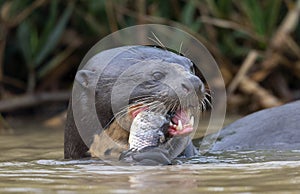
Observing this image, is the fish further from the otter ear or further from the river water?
the otter ear

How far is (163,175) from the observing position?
8.43 feet

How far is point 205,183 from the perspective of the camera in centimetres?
239

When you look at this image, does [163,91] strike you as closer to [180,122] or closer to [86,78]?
[180,122]

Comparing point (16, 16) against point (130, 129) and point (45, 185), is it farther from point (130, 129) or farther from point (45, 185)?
point (45, 185)

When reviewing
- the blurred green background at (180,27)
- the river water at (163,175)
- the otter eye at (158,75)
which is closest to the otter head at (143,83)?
the otter eye at (158,75)

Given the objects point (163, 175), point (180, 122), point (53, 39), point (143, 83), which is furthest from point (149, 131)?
point (53, 39)

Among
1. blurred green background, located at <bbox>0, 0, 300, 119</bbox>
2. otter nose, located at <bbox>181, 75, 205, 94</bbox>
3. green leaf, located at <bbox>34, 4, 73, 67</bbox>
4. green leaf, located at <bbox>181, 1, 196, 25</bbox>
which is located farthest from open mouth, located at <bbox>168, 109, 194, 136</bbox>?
green leaf, located at <bbox>34, 4, 73, 67</bbox>

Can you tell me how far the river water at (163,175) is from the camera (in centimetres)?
230

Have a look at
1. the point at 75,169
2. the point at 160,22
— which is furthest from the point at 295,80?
the point at 75,169

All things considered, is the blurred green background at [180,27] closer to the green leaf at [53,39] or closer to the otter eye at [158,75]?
the green leaf at [53,39]

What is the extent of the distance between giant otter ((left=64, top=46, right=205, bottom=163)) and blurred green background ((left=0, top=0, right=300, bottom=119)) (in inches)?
86.4

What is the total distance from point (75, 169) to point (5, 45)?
3278mm

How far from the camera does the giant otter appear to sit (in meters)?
2.88

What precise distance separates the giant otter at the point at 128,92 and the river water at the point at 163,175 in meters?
0.11
